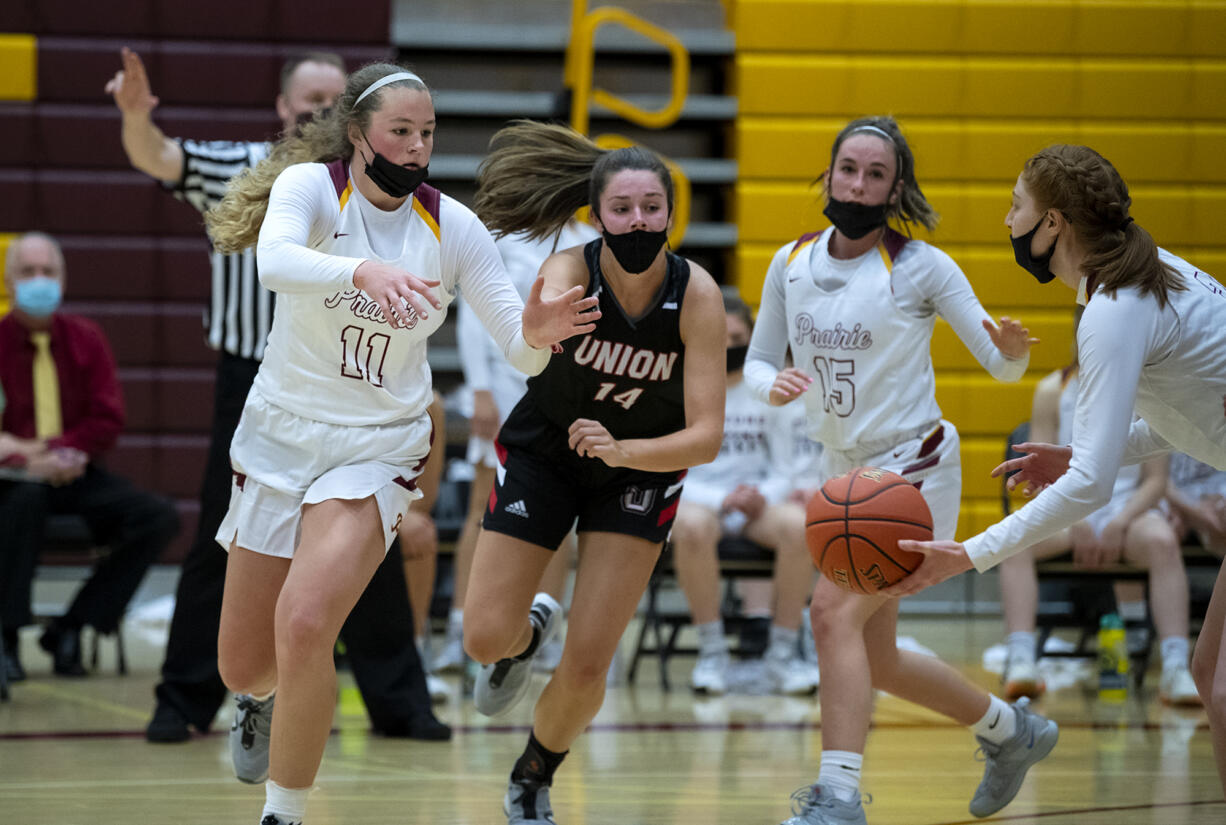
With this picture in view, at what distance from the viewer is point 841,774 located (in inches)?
136

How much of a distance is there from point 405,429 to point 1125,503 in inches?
160

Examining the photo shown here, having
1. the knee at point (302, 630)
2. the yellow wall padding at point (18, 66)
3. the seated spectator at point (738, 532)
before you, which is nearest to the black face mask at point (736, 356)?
the seated spectator at point (738, 532)

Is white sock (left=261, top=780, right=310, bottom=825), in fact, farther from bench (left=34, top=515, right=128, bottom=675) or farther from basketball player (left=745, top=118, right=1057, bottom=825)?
bench (left=34, top=515, right=128, bottom=675)

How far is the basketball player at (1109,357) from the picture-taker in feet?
9.49

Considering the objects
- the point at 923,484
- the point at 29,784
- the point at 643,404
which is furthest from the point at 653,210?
the point at 29,784

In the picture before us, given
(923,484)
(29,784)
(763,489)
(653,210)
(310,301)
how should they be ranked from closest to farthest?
(310,301) → (653,210) → (923,484) → (29,784) → (763,489)

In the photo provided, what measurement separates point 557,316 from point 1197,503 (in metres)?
4.31

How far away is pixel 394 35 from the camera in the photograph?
8.94 meters

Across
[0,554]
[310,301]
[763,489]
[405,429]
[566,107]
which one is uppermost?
[566,107]

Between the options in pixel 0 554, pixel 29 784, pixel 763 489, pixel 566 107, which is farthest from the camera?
pixel 566 107

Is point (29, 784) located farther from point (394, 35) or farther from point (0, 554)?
point (394, 35)

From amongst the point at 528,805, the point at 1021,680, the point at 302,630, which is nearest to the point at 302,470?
the point at 302,630

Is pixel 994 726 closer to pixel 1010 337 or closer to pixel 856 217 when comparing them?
pixel 1010 337

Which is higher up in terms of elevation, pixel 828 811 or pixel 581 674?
pixel 581 674
